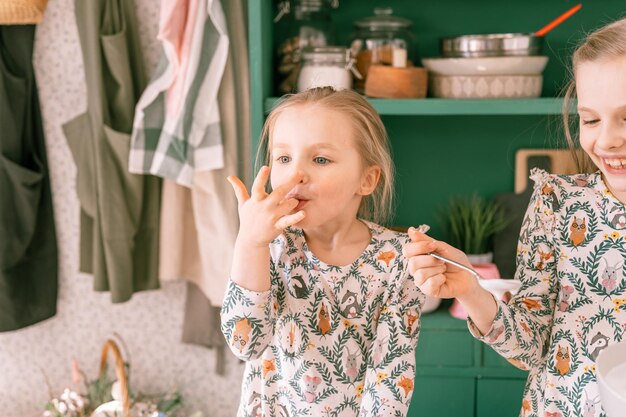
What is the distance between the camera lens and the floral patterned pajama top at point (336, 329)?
1.13 meters

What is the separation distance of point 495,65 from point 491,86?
5cm

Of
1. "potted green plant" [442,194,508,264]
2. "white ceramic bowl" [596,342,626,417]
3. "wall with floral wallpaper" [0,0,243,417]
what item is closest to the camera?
"white ceramic bowl" [596,342,626,417]

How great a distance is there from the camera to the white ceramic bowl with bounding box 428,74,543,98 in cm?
191

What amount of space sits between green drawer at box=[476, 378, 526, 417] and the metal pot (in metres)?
0.84

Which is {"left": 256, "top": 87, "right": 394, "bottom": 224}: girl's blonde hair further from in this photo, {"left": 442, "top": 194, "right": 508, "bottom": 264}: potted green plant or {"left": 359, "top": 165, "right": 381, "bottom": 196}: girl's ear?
{"left": 442, "top": 194, "right": 508, "bottom": 264}: potted green plant

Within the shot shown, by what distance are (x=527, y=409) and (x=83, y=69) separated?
1.68 m

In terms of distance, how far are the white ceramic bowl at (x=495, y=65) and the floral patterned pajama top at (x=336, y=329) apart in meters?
0.87

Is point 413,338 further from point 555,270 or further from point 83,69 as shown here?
point 83,69

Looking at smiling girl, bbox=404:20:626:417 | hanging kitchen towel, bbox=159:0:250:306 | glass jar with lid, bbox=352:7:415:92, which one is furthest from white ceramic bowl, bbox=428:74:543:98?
smiling girl, bbox=404:20:626:417

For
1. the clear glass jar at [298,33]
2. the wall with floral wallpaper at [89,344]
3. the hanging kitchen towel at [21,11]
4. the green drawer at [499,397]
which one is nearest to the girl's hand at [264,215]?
the clear glass jar at [298,33]

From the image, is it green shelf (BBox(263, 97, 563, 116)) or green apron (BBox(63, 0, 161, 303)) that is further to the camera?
green apron (BBox(63, 0, 161, 303))

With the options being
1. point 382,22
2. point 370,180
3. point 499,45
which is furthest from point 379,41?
point 370,180

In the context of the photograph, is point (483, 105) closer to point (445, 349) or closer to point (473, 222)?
point (473, 222)

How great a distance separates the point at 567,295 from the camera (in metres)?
1.16
